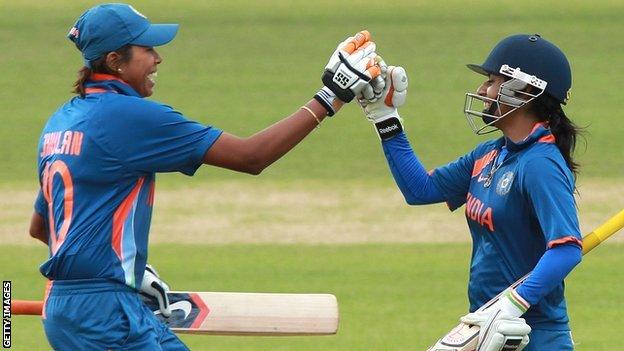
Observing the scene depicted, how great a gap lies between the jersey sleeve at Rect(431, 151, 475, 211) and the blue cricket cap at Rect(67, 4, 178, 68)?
4.22 feet

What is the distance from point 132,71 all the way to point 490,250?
4.56ft

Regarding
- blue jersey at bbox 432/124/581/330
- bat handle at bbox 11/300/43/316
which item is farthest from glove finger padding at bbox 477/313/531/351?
bat handle at bbox 11/300/43/316

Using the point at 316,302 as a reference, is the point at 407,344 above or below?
below

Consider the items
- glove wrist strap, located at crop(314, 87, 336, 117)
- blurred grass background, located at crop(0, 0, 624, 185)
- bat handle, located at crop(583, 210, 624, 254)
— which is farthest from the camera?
blurred grass background, located at crop(0, 0, 624, 185)

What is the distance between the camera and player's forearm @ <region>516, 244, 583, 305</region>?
16.5ft

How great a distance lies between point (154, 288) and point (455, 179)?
1214mm

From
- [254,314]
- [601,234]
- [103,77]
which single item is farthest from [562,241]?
[103,77]

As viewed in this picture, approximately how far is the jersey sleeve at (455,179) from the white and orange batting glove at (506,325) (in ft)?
2.38

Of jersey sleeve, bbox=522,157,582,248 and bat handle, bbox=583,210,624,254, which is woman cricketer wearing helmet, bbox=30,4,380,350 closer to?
jersey sleeve, bbox=522,157,582,248

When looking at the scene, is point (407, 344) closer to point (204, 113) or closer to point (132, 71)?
point (132, 71)

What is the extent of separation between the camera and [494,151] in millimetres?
5551

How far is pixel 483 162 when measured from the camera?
5582mm

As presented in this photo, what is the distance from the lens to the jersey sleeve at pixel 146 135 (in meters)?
4.97

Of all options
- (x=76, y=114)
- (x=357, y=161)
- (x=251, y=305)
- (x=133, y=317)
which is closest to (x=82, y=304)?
(x=133, y=317)
